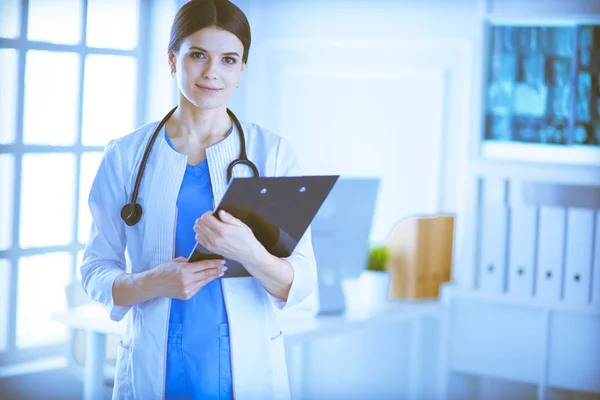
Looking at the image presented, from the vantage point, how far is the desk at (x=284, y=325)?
8.20 feet

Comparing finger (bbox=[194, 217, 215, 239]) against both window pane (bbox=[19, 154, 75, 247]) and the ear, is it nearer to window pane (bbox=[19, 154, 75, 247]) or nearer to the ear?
the ear

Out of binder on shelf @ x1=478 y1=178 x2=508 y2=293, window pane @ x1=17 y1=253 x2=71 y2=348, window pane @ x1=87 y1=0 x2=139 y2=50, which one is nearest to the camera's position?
binder on shelf @ x1=478 y1=178 x2=508 y2=293

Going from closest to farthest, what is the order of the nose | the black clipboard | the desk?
the black clipboard < the nose < the desk

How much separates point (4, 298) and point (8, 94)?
0.76 m

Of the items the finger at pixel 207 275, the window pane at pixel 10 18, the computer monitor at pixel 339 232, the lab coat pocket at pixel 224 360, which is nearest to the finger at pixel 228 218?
the finger at pixel 207 275

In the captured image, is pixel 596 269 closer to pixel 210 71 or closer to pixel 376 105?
pixel 376 105

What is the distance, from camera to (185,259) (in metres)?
1.53

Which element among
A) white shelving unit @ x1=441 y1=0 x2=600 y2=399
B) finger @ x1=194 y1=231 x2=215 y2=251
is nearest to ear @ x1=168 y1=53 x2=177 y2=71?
finger @ x1=194 y1=231 x2=215 y2=251

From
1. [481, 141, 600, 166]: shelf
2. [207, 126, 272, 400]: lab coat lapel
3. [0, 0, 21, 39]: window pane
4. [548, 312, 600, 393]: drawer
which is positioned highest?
[0, 0, 21, 39]: window pane

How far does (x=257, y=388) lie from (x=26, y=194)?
188 cm

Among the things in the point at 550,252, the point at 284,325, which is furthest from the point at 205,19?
the point at 550,252

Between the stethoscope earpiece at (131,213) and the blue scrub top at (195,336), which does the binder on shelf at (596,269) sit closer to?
the blue scrub top at (195,336)

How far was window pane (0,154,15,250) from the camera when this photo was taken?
308 centimetres

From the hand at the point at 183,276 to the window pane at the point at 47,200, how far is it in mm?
1815
